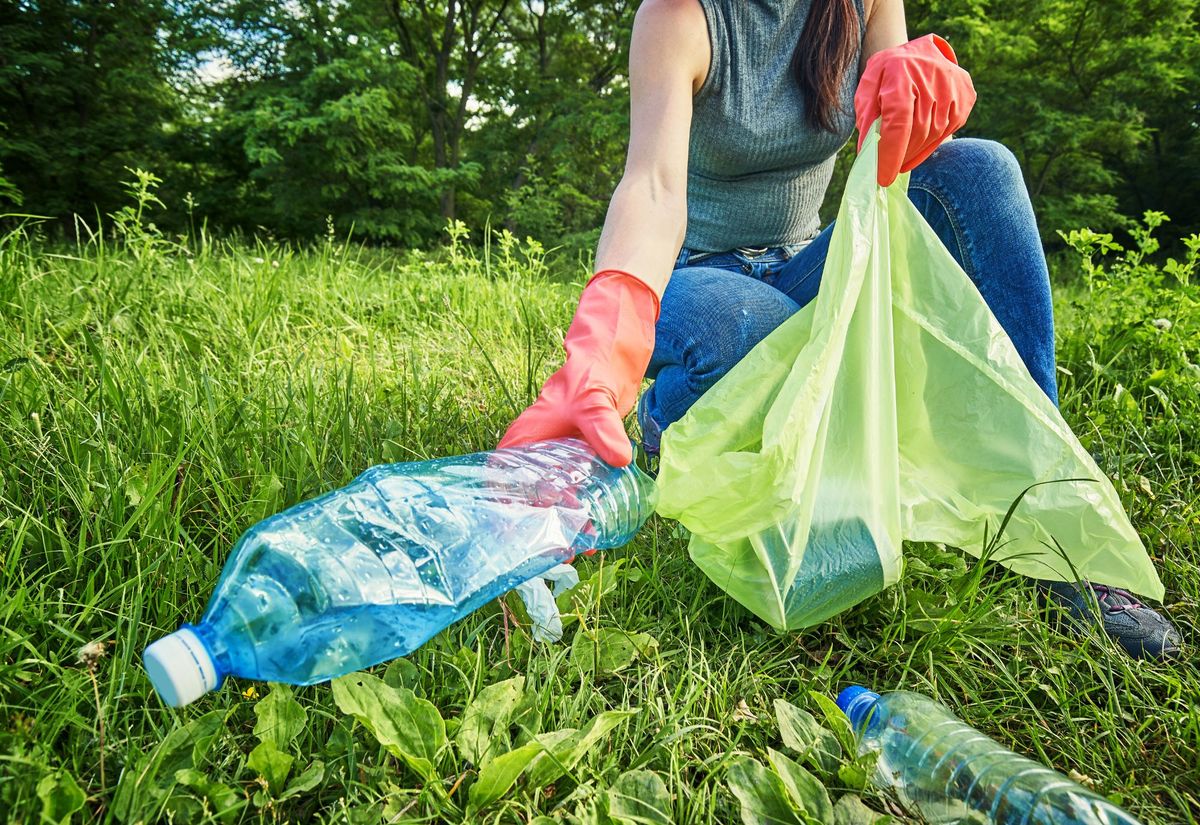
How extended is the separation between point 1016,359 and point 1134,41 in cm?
1088

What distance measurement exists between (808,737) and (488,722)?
443 mm

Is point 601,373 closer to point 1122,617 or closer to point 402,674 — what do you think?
point 402,674

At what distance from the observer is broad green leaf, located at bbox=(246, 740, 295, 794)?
2.64 feet

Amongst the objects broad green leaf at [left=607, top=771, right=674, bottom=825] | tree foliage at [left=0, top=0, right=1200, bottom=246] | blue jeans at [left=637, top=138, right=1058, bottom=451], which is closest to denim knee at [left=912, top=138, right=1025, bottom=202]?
blue jeans at [left=637, top=138, right=1058, bottom=451]

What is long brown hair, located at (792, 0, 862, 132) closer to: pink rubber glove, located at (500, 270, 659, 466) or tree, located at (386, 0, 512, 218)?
pink rubber glove, located at (500, 270, 659, 466)

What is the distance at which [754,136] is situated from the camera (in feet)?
5.29

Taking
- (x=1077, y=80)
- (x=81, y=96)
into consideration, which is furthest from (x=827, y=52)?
(x=1077, y=80)

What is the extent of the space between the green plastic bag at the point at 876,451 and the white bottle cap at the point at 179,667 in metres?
0.68

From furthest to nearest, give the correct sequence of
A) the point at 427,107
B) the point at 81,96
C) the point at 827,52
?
the point at 427,107, the point at 81,96, the point at 827,52

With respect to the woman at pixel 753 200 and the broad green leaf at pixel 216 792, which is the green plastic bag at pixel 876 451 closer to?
the woman at pixel 753 200

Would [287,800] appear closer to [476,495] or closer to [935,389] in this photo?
[476,495]

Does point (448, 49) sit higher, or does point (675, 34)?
point (448, 49)

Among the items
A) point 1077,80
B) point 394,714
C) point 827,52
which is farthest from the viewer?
point 1077,80

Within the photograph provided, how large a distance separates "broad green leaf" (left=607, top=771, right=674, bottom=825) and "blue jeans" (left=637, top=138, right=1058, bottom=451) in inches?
34.2
